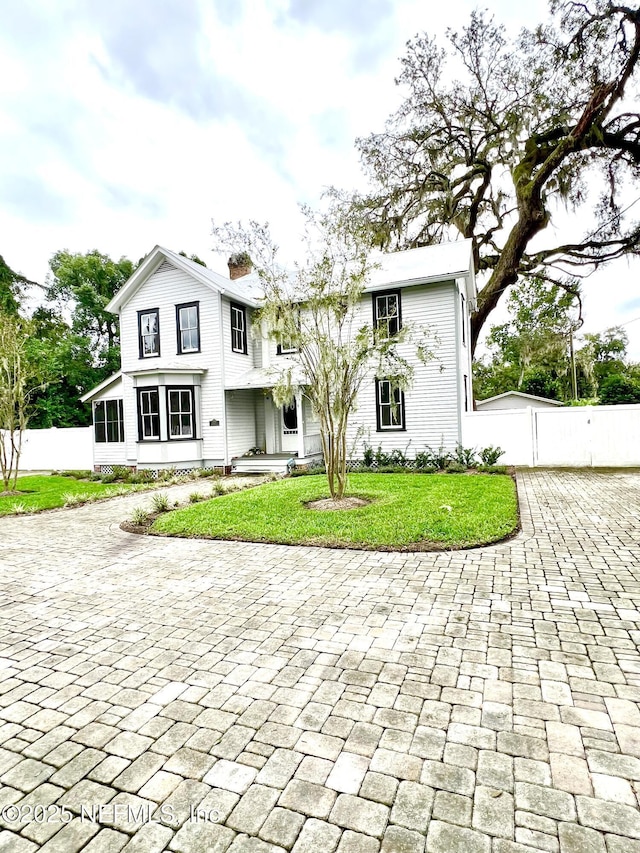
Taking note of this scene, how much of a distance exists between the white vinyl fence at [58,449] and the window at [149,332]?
13.1ft

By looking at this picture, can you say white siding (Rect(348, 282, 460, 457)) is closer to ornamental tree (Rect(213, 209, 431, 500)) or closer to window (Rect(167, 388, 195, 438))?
ornamental tree (Rect(213, 209, 431, 500))

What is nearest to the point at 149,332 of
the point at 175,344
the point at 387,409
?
the point at 175,344

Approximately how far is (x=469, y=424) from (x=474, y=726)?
479 inches

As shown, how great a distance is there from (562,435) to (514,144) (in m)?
12.2

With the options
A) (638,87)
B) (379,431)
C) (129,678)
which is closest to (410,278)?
(379,431)

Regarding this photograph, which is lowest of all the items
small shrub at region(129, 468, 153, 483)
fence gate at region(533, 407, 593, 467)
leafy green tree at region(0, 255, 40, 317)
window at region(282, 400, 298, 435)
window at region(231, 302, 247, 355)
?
small shrub at region(129, 468, 153, 483)

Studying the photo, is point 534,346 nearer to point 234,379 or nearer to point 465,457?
point 465,457

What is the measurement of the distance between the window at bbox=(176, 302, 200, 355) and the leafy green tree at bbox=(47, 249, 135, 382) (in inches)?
502

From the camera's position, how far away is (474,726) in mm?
2396

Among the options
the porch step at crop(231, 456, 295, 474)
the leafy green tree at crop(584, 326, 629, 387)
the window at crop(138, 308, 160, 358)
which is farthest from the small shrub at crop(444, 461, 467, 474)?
the leafy green tree at crop(584, 326, 629, 387)

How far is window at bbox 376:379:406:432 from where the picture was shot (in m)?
14.1

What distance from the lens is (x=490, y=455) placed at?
42.5 feet

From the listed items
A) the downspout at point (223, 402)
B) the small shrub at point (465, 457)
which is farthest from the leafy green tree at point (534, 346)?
the downspout at point (223, 402)

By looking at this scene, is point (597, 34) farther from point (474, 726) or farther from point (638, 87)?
point (474, 726)
